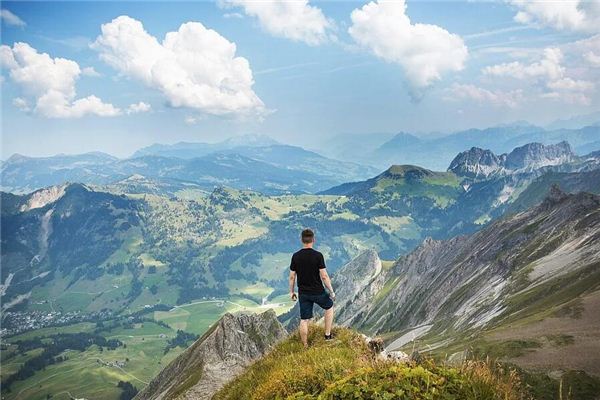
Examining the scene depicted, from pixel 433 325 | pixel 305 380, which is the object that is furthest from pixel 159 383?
pixel 433 325

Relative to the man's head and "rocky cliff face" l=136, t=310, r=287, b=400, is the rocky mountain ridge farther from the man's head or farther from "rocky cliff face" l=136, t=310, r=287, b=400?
the man's head

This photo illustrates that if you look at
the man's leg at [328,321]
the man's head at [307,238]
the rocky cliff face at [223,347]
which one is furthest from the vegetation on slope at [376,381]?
the rocky cliff face at [223,347]

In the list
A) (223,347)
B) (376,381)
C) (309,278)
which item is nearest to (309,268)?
(309,278)

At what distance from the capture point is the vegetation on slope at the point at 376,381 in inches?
441

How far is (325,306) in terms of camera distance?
20172 mm

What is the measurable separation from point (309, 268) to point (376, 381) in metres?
8.19

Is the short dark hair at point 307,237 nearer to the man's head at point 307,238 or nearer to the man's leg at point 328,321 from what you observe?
the man's head at point 307,238

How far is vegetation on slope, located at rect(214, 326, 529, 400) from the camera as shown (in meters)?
11.2

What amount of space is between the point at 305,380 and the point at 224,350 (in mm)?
61581

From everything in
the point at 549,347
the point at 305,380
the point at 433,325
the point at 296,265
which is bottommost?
the point at 433,325

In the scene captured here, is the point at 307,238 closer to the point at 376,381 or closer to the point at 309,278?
the point at 309,278

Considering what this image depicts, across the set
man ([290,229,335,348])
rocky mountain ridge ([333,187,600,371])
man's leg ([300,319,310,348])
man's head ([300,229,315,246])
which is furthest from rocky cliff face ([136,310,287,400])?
man's head ([300,229,315,246])

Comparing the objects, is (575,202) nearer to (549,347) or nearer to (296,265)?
(549,347)

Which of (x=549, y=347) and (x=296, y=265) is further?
(x=549, y=347)
